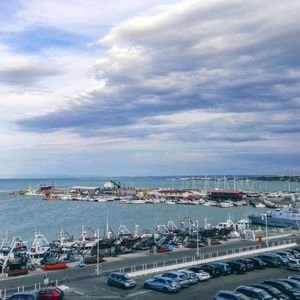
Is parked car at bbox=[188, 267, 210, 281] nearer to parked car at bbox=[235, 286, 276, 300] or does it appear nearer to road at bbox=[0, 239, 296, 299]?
road at bbox=[0, 239, 296, 299]

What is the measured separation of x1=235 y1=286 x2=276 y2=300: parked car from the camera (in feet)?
69.0

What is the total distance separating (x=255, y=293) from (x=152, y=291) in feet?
21.1

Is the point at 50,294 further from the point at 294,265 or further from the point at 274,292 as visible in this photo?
the point at 294,265

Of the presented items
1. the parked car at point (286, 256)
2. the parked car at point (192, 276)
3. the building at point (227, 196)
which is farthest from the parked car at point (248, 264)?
the building at point (227, 196)

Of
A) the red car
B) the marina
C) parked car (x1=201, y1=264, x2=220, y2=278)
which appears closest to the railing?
the red car

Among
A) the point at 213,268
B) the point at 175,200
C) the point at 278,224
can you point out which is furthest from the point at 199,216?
the point at 213,268

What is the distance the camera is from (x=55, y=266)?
32906 millimetres

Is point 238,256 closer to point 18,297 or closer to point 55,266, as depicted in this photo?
point 55,266

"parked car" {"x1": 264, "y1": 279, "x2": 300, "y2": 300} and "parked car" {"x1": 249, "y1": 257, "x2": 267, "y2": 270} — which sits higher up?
"parked car" {"x1": 264, "y1": 279, "x2": 300, "y2": 300}

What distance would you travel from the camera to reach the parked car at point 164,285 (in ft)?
81.1

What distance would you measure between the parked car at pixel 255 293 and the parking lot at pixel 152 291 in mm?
2338

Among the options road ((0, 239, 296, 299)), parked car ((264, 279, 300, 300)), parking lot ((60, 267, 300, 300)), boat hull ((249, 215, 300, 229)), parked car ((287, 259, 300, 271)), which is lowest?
boat hull ((249, 215, 300, 229))

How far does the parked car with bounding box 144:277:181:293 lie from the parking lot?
0.98 ft

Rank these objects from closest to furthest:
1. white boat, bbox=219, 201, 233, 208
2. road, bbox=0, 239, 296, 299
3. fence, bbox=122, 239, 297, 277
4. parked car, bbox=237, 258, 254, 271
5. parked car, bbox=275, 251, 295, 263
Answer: road, bbox=0, 239, 296, 299 → parked car, bbox=237, 258, 254, 271 → fence, bbox=122, 239, 297, 277 → parked car, bbox=275, 251, 295, 263 → white boat, bbox=219, 201, 233, 208
